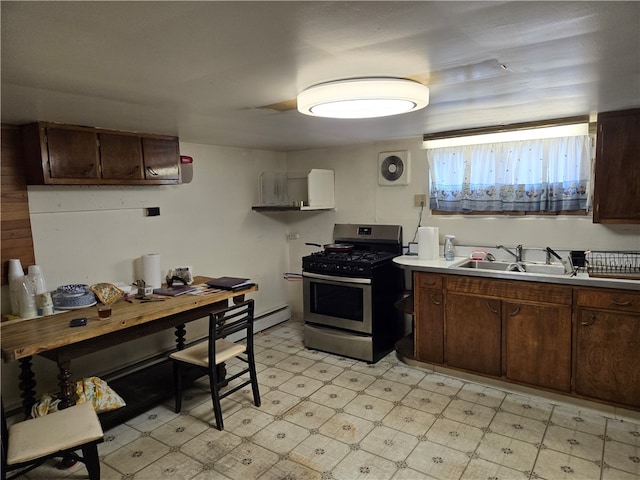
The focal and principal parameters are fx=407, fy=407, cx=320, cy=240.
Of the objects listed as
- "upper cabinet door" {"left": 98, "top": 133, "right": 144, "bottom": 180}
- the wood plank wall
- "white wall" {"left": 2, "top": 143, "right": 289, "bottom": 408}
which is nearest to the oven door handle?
"white wall" {"left": 2, "top": 143, "right": 289, "bottom": 408}

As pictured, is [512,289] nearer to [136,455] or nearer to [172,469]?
[172,469]

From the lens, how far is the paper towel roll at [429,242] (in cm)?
356

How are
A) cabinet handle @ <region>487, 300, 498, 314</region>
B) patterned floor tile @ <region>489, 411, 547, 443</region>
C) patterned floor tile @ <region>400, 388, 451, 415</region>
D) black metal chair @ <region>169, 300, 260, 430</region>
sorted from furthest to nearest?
1. cabinet handle @ <region>487, 300, 498, 314</region>
2. patterned floor tile @ <region>400, 388, 451, 415</region>
3. black metal chair @ <region>169, 300, 260, 430</region>
4. patterned floor tile @ <region>489, 411, 547, 443</region>

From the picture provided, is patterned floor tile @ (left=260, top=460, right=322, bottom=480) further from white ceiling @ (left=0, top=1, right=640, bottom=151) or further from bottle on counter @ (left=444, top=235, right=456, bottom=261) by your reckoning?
bottle on counter @ (left=444, top=235, right=456, bottom=261)

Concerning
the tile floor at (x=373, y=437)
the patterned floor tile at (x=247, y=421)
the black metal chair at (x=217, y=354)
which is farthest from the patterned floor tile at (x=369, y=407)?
the black metal chair at (x=217, y=354)

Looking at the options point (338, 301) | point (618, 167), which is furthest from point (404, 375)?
point (618, 167)

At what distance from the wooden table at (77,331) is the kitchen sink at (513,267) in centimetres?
210

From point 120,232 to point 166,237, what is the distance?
423mm

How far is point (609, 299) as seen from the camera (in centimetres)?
262

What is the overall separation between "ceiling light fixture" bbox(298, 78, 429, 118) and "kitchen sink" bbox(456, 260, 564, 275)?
1.81 m

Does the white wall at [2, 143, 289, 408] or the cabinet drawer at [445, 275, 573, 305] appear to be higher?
the white wall at [2, 143, 289, 408]

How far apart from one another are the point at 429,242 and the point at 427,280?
1.25 ft

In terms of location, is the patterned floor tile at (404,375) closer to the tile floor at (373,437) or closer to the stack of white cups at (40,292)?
the tile floor at (373,437)

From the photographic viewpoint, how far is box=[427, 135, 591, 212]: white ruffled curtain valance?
10.4 feet
